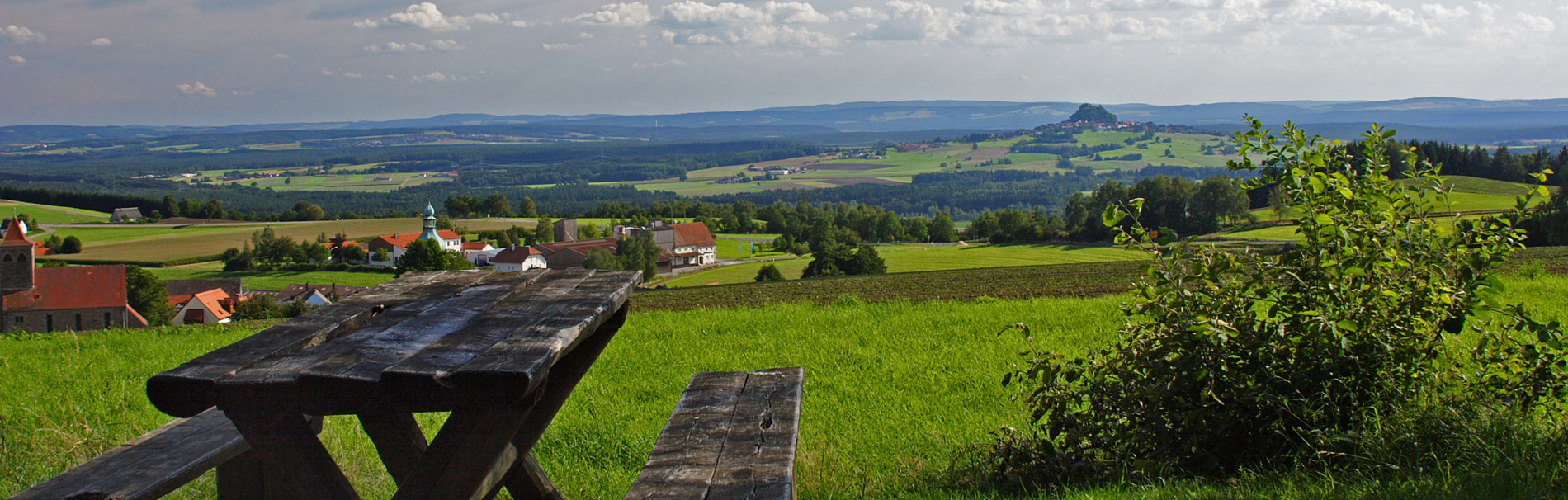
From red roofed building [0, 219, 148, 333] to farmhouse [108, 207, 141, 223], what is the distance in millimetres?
85112

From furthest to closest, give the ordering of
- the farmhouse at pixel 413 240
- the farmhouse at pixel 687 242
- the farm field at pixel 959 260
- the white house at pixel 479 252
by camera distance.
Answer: the white house at pixel 479 252
the farmhouse at pixel 687 242
the farmhouse at pixel 413 240
the farm field at pixel 959 260

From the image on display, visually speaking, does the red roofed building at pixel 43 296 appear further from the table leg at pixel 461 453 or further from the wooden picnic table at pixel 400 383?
the table leg at pixel 461 453

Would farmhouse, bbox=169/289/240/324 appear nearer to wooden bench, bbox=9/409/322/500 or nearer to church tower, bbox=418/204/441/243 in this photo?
church tower, bbox=418/204/441/243

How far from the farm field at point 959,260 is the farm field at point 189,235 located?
148 ft

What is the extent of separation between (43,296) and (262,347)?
30026 millimetres

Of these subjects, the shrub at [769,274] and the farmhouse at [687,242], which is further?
the farmhouse at [687,242]

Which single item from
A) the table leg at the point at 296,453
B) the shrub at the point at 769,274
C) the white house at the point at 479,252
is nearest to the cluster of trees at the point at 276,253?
the white house at the point at 479,252

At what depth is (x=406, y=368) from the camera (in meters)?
2.01

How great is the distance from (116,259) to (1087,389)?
8003 cm

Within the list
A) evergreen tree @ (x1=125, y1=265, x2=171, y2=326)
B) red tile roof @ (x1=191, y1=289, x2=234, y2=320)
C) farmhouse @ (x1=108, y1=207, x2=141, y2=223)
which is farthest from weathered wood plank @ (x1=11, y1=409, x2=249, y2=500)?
farmhouse @ (x1=108, y1=207, x2=141, y2=223)

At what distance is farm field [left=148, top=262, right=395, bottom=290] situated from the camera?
61.7 metres

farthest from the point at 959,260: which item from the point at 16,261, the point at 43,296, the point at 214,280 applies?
the point at 214,280

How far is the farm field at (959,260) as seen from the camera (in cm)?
4188

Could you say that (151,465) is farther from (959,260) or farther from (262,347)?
A: (959,260)
